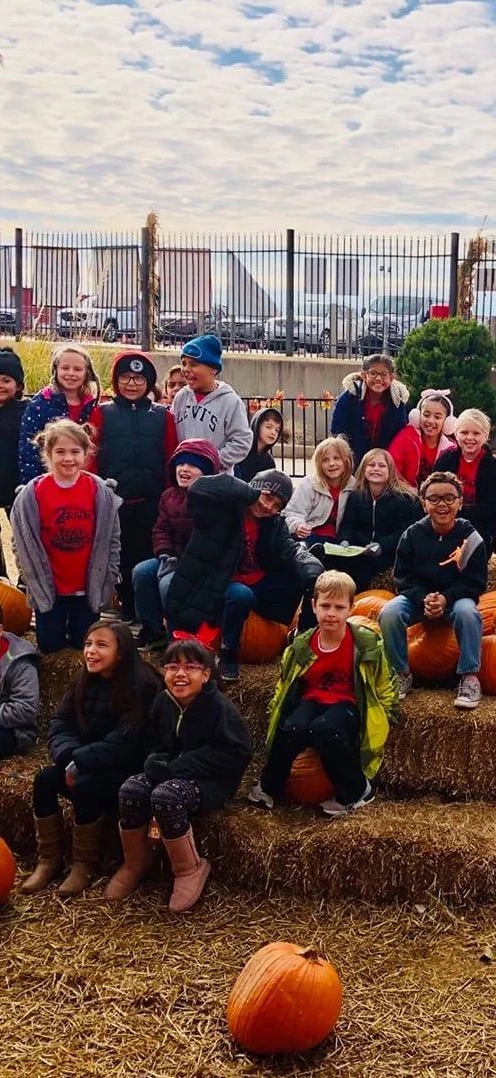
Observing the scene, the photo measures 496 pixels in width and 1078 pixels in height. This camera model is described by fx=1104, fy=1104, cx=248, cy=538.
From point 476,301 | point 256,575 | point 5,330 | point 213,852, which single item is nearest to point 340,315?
point 476,301

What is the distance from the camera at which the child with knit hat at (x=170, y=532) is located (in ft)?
18.8

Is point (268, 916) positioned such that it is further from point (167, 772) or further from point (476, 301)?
point (476, 301)

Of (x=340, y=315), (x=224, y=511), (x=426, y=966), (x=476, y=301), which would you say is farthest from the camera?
(x=340, y=315)

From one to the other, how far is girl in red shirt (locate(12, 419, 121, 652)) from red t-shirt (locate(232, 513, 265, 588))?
0.67 meters

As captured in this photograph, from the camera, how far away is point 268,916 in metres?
4.50

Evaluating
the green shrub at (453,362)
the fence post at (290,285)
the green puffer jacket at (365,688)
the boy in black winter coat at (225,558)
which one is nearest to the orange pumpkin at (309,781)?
the green puffer jacket at (365,688)

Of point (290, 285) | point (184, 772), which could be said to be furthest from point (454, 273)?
point (184, 772)

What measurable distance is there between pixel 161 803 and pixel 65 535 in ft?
5.98

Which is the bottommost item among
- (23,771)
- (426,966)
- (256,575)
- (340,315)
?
(426,966)

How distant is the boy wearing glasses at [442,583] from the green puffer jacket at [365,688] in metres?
0.47

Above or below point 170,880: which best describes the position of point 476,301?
above

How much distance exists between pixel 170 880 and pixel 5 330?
2117 centimetres

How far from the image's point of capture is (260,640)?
19.2ft

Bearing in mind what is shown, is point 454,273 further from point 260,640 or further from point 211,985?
point 211,985
